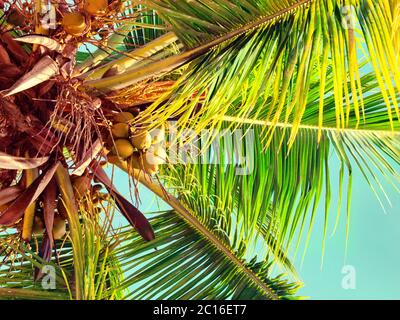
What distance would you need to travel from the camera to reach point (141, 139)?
2689mm

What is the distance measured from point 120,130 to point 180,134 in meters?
0.27

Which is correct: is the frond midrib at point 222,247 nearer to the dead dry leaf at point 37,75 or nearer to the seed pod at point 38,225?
the seed pod at point 38,225

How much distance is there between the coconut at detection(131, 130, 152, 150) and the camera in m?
2.68

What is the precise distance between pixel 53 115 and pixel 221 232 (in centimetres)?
165

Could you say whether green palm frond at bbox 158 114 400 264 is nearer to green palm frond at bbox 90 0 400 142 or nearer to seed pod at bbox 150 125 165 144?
seed pod at bbox 150 125 165 144

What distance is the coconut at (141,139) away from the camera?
268 centimetres

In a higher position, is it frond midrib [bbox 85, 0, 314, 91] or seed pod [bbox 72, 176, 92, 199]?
frond midrib [bbox 85, 0, 314, 91]

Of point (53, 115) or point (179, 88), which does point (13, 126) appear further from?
point (179, 88)

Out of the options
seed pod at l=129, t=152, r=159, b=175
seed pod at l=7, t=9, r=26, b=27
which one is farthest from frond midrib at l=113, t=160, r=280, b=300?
seed pod at l=7, t=9, r=26, b=27

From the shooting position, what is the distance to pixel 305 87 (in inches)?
84.8

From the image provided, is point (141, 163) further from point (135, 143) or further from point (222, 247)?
point (222, 247)

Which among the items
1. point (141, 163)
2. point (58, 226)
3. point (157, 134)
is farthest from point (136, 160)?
point (58, 226)

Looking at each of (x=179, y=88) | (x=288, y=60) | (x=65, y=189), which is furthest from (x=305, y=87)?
(x=65, y=189)

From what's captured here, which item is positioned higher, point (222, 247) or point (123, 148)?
point (123, 148)
